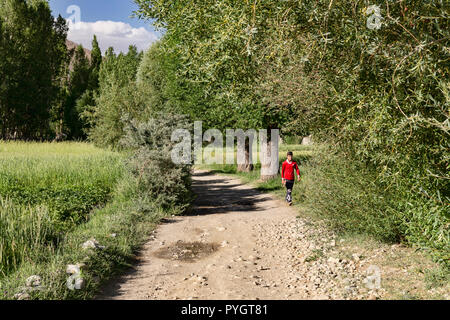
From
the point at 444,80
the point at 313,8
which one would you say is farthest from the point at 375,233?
the point at 313,8

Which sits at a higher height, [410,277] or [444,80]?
[444,80]

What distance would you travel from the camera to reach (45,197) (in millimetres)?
11141

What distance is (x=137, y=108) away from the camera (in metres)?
20.5

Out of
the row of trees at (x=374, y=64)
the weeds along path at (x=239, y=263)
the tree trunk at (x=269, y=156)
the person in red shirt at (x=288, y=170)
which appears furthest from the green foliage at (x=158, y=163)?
the tree trunk at (x=269, y=156)

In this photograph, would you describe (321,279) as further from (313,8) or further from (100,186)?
(100,186)

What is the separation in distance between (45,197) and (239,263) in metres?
6.59

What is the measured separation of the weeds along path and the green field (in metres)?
1.87

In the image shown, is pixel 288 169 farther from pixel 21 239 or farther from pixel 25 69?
pixel 25 69

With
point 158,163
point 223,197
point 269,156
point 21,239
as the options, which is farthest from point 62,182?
point 269,156

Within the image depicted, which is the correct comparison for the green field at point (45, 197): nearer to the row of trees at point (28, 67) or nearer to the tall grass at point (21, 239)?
the tall grass at point (21, 239)

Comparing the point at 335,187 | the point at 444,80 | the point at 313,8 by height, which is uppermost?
the point at 313,8

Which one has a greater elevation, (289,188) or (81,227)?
(289,188)
